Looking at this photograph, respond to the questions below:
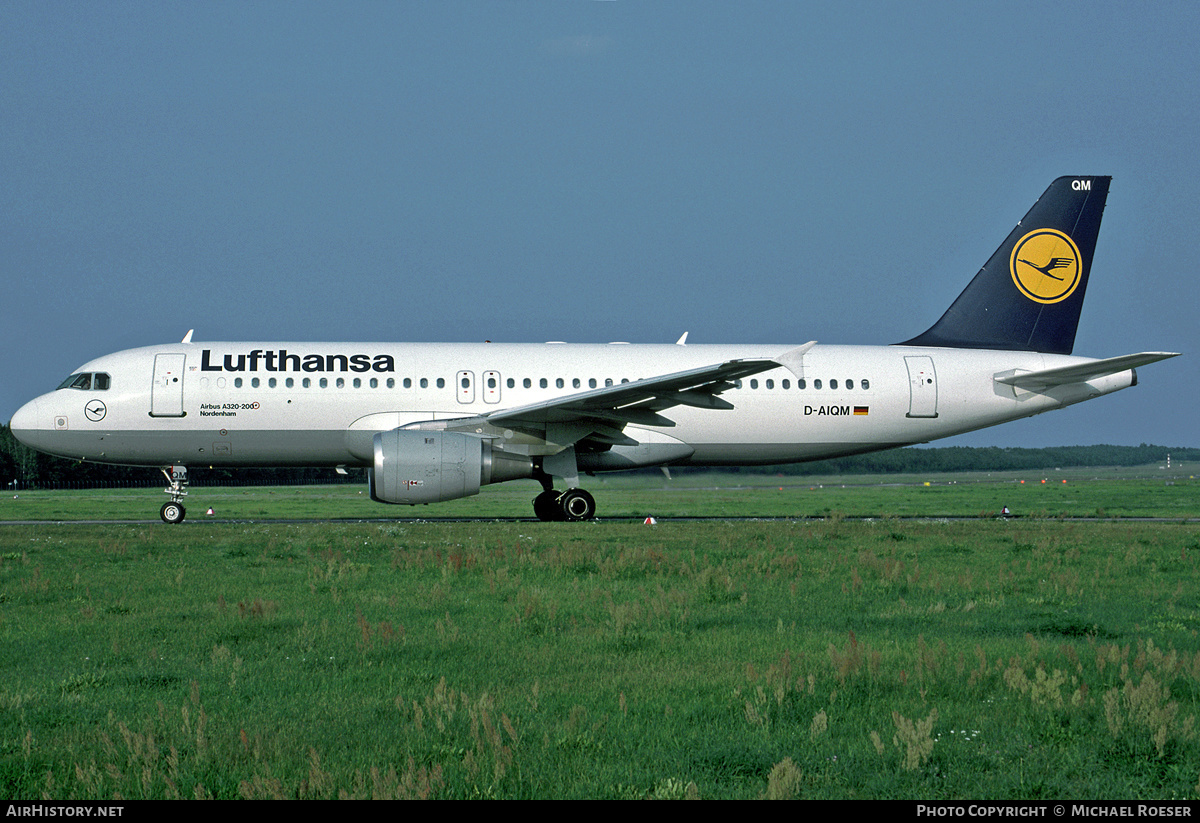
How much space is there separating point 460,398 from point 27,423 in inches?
337

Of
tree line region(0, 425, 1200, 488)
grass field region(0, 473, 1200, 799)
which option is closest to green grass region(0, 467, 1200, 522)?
tree line region(0, 425, 1200, 488)

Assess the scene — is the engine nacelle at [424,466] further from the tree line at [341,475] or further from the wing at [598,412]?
the tree line at [341,475]

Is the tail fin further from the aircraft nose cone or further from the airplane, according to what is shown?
the aircraft nose cone

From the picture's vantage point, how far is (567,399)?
18.3 metres

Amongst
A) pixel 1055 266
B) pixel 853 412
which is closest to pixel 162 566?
pixel 853 412

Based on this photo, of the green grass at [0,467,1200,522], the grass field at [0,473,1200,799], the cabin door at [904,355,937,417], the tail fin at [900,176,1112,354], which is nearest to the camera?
the grass field at [0,473,1200,799]

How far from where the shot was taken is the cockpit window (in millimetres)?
20016

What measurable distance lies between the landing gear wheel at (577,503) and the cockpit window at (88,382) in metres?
9.41

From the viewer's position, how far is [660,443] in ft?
69.3

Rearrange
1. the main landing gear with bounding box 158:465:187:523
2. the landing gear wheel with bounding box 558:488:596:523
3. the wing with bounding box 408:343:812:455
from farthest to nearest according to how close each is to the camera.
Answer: the landing gear wheel with bounding box 558:488:596:523 < the main landing gear with bounding box 158:465:187:523 < the wing with bounding box 408:343:812:455

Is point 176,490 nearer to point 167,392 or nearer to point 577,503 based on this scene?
point 167,392

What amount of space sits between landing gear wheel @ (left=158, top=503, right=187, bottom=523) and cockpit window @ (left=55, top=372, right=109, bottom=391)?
8.79 ft
